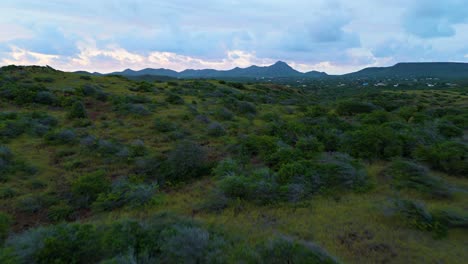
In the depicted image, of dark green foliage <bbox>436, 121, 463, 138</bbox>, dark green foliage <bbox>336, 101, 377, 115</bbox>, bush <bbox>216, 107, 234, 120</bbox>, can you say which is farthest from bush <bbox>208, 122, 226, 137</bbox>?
dark green foliage <bbox>336, 101, 377, 115</bbox>

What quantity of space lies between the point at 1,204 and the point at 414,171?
33.4 ft

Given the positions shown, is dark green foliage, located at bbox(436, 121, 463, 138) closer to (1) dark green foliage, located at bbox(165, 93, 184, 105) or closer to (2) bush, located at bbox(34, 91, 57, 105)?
(1) dark green foliage, located at bbox(165, 93, 184, 105)

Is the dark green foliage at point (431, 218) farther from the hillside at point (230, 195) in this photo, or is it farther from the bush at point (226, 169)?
the bush at point (226, 169)

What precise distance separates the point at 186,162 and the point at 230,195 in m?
2.34

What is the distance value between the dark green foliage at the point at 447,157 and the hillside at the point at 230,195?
4 cm

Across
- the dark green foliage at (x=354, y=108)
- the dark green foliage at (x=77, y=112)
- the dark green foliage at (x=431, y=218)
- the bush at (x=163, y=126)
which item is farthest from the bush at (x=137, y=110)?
Result: the dark green foliage at (x=431, y=218)

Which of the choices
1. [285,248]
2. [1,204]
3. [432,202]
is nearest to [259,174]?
[285,248]

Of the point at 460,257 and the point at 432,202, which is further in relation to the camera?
the point at 432,202

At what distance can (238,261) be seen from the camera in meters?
3.99

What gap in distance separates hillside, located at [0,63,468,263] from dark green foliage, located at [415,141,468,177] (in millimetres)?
37

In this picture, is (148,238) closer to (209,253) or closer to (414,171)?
(209,253)

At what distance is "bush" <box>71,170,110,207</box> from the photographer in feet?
22.1

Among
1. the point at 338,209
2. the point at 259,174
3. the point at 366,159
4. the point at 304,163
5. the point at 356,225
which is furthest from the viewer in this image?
the point at 366,159

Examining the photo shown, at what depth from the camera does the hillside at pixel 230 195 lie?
14.3ft
